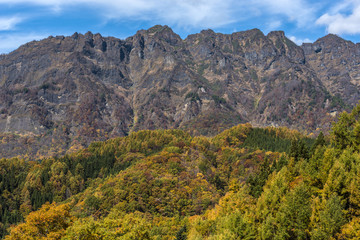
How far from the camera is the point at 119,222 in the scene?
63438mm

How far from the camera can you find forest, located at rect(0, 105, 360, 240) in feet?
186

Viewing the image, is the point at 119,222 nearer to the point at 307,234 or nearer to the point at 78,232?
the point at 78,232

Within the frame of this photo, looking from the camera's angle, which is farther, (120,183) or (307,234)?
(120,183)

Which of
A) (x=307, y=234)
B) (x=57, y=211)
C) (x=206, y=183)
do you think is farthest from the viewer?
(x=206, y=183)

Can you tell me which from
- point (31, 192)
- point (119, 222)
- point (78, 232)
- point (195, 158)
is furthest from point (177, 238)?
point (31, 192)

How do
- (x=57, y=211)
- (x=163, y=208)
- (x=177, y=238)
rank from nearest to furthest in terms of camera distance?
(x=57, y=211)
(x=177, y=238)
(x=163, y=208)

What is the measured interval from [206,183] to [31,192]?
10832 cm

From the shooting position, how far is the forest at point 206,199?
5666 cm

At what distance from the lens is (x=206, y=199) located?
136 meters

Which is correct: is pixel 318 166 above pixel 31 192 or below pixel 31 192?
above

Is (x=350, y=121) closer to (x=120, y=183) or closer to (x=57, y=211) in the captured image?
(x=57, y=211)

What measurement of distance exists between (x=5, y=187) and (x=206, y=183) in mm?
124559

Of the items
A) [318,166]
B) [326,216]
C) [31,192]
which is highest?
[318,166]

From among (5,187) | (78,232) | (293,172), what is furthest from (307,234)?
(5,187)
